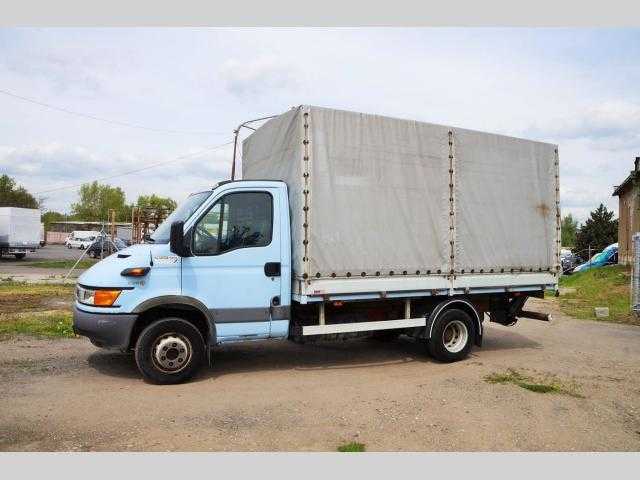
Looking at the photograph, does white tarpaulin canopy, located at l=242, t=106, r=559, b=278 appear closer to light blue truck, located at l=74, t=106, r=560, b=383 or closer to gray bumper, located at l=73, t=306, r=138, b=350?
light blue truck, located at l=74, t=106, r=560, b=383

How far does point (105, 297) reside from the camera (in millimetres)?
6602

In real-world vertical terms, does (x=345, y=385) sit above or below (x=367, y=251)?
below

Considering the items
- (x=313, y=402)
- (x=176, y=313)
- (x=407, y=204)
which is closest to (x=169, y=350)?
(x=176, y=313)

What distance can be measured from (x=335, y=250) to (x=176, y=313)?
2164mm

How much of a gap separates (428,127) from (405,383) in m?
3.67

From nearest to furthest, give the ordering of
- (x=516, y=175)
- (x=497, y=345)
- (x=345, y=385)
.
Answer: (x=345, y=385) → (x=516, y=175) → (x=497, y=345)

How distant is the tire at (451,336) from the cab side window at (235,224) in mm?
2976

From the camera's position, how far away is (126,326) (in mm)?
6586

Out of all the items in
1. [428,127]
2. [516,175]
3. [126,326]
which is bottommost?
[126,326]

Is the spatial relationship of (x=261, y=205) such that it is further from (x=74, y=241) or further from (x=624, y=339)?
(x=74, y=241)

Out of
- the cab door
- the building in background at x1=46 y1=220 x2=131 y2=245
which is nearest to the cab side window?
the cab door

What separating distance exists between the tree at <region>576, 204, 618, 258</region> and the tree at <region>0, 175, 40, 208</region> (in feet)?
179

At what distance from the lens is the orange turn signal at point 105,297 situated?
658cm

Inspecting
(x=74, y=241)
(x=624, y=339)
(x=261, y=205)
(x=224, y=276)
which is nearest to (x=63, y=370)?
(x=224, y=276)
